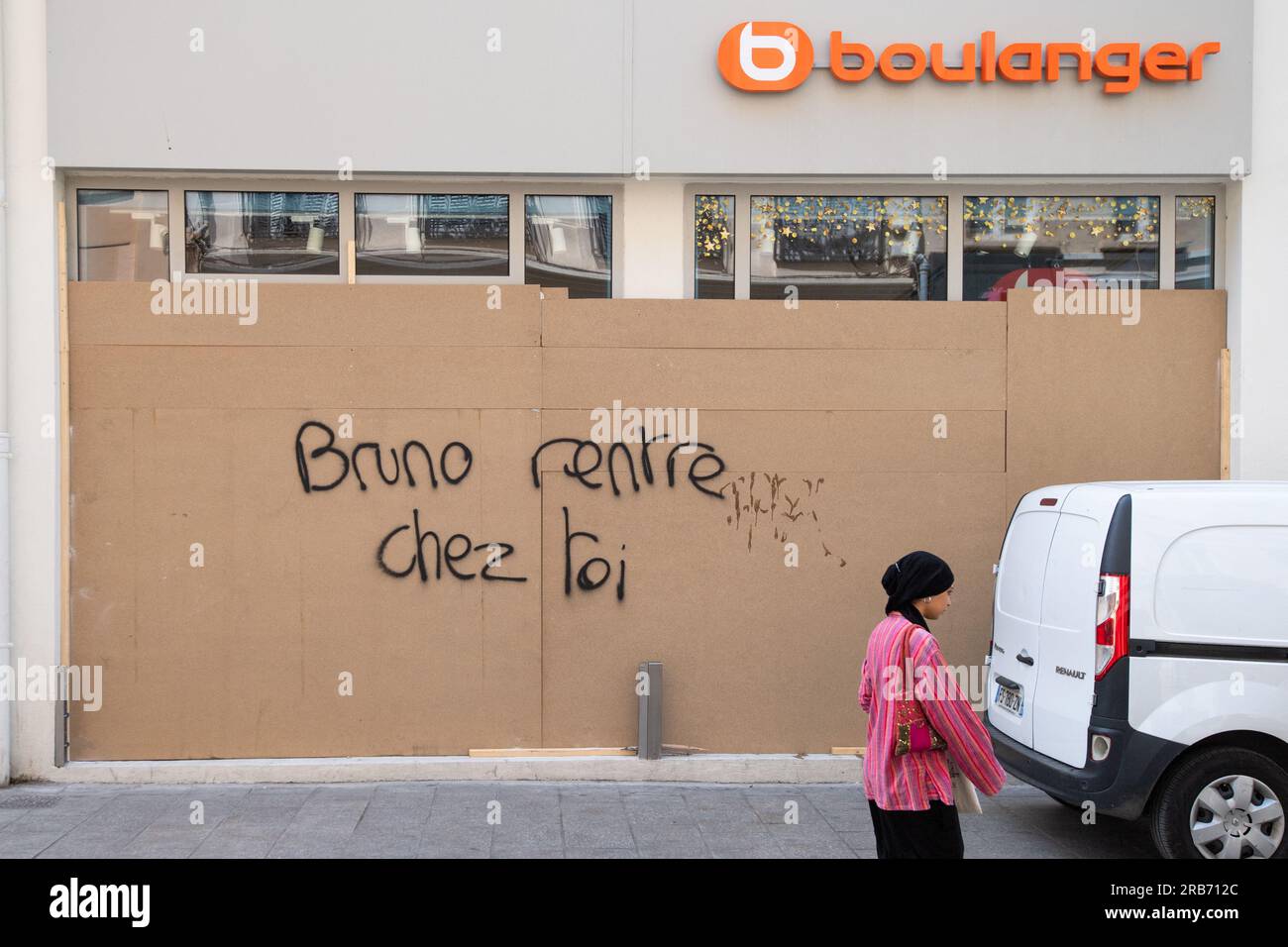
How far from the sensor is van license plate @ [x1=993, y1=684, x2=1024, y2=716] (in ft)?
22.2

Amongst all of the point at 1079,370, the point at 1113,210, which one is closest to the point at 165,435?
the point at 1079,370

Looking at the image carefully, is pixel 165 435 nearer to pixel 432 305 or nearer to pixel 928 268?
pixel 432 305

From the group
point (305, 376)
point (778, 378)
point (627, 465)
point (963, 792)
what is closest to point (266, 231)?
point (305, 376)

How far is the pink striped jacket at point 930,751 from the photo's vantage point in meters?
4.61

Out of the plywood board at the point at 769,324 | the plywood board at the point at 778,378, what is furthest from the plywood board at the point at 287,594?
the plywood board at the point at 769,324

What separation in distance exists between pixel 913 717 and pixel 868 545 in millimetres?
3908

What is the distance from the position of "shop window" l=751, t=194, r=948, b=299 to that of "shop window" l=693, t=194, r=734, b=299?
0.58 ft

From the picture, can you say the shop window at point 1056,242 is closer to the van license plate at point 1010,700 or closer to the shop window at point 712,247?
the shop window at point 712,247

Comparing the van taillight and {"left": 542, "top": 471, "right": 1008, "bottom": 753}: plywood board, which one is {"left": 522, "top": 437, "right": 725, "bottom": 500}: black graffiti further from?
the van taillight

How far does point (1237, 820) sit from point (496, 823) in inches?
158

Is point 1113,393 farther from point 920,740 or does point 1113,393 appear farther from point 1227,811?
point 920,740

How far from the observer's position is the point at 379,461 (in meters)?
8.33
